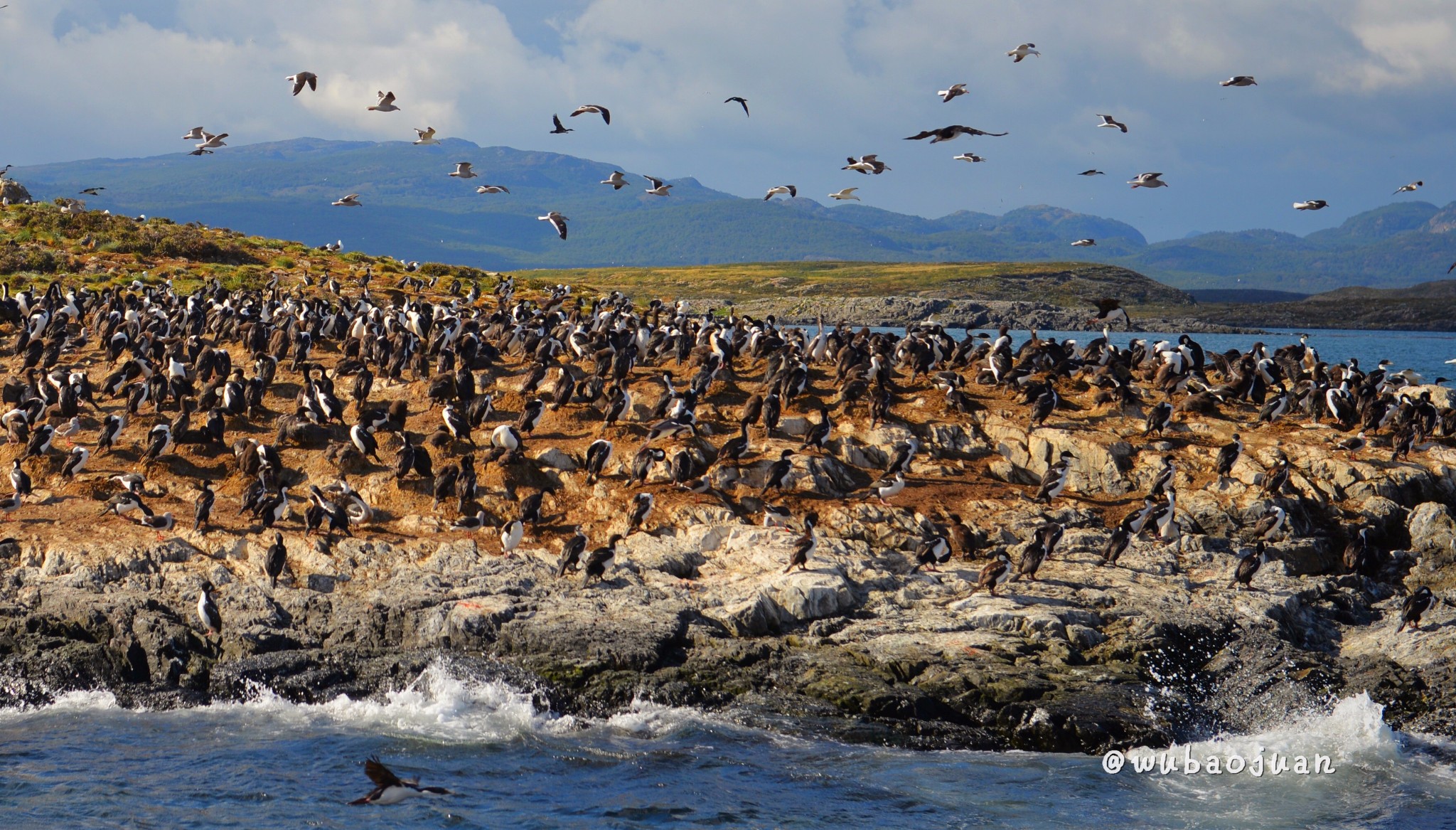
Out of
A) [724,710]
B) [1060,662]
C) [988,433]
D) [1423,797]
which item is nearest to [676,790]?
[724,710]

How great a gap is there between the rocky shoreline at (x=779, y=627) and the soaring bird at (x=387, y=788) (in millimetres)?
2929

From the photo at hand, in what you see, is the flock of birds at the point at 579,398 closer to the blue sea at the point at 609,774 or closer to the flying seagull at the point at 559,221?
the flying seagull at the point at 559,221

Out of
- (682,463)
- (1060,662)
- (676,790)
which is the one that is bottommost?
(676,790)

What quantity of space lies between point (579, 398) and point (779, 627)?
8856 millimetres

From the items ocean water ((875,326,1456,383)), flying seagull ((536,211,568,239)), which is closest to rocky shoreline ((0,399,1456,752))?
flying seagull ((536,211,568,239))

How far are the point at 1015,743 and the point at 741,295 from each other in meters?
139

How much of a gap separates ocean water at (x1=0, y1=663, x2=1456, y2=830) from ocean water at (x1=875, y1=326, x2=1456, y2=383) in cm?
6212

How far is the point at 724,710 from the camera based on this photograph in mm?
17141

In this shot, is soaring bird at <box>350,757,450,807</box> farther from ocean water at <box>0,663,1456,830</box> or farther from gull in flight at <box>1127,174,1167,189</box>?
gull in flight at <box>1127,174,1167,189</box>

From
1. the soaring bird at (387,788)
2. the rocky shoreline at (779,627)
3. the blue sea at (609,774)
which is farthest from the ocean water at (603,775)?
the rocky shoreline at (779,627)

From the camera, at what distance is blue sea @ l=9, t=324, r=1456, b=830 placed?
1484cm

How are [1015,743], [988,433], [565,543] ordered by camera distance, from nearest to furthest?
[1015,743] → [565,543] → [988,433]

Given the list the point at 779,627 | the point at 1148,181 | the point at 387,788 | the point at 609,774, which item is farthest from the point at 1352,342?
the point at 387,788

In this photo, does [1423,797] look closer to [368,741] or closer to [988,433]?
[988,433]
